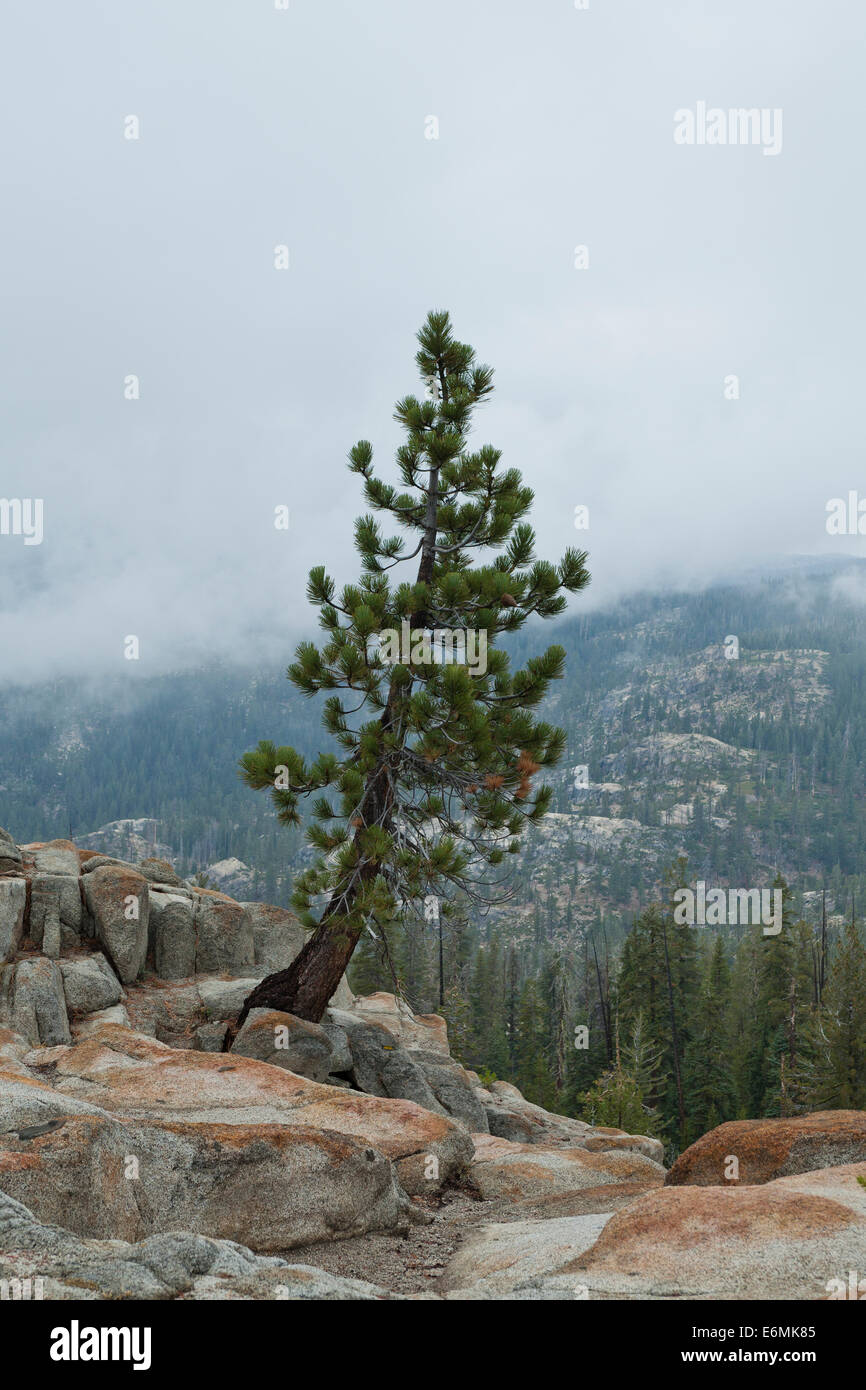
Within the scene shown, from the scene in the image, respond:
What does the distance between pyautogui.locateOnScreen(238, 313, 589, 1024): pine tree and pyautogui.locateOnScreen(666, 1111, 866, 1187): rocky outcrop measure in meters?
5.88

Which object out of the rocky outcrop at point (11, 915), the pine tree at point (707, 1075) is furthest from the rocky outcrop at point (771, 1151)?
the pine tree at point (707, 1075)

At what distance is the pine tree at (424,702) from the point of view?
1455 centimetres

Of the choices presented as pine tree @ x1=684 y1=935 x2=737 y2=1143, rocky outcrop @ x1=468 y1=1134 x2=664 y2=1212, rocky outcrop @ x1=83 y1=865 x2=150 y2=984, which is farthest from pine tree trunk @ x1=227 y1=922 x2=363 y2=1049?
pine tree @ x1=684 y1=935 x2=737 y2=1143

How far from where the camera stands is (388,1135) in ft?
38.0

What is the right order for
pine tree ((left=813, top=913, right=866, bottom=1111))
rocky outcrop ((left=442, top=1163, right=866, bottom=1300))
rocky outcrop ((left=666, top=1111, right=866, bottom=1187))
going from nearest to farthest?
rocky outcrop ((left=442, top=1163, right=866, bottom=1300)) < rocky outcrop ((left=666, top=1111, right=866, bottom=1187)) < pine tree ((left=813, top=913, right=866, bottom=1111))

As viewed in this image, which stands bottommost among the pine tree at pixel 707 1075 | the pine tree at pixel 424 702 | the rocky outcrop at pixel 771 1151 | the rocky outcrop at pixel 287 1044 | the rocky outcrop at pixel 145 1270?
the pine tree at pixel 707 1075

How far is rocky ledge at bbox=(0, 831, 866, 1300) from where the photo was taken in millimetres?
6016

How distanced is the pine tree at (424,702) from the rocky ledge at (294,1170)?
9.98ft

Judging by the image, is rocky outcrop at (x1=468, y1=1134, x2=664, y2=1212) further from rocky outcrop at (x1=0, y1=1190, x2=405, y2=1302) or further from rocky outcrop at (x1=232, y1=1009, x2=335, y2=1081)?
rocky outcrop at (x1=0, y1=1190, x2=405, y2=1302)

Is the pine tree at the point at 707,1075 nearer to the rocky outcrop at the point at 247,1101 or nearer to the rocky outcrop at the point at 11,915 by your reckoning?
the rocky outcrop at the point at 247,1101

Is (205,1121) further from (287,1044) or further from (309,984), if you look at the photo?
(309,984)

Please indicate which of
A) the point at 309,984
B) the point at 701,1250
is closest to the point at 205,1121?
the point at 701,1250
